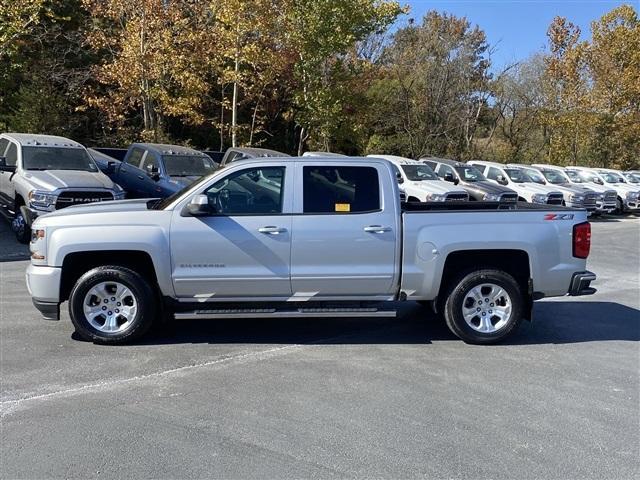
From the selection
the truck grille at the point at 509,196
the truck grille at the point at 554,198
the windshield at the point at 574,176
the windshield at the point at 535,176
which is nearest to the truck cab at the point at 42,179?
the truck grille at the point at 509,196

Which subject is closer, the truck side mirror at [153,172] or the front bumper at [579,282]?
the front bumper at [579,282]

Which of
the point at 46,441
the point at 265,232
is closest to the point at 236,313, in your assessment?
the point at 265,232

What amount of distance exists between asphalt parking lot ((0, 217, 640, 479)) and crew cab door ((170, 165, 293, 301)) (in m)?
0.64

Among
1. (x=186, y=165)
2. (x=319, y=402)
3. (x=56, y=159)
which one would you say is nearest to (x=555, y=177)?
(x=186, y=165)

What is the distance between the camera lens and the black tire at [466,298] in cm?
585

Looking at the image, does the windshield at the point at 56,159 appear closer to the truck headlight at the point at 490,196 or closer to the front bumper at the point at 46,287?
the front bumper at the point at 46,287

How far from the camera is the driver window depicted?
567 cm

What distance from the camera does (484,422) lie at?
4176mm

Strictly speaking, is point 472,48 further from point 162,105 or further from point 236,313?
point 236,313

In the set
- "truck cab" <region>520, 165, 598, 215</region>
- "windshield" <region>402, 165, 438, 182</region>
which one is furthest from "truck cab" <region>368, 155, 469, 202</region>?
"truck cab" <region>520, 165, 598, 215</region>

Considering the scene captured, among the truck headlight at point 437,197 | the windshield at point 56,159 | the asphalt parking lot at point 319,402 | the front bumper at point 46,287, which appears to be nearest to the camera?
the asphalt parking lot at point 319,402

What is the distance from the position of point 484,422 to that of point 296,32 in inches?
792

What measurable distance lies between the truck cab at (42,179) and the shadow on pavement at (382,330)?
4.86m

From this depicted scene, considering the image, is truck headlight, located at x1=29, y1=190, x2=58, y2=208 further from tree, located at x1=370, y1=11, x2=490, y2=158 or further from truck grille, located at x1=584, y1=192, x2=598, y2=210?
tree, located at x1=370, y1=11, x2=490, y2=158
